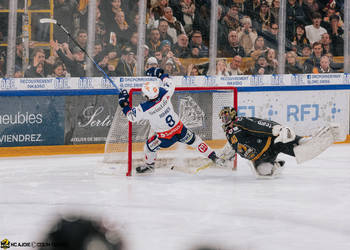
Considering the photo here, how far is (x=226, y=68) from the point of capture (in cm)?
776

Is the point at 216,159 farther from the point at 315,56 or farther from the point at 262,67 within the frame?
the point at 315,56

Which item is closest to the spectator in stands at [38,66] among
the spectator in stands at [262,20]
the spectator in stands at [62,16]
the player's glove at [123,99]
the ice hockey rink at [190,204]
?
the spectator in stands at [62,16]

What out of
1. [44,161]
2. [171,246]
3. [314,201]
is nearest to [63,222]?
[171,246]

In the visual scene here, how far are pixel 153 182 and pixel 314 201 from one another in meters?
1.53

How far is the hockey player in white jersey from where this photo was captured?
5.48 meters

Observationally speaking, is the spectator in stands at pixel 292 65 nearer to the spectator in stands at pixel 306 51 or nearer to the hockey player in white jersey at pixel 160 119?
the spectator in stands at pixel 306 51

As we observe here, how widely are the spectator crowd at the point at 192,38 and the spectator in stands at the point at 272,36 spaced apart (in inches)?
0.5

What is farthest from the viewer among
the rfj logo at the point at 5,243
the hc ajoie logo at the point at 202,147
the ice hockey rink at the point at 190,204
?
the hc ajoie logo at the point at 202,147

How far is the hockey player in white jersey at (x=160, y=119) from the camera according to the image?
5.48 metres

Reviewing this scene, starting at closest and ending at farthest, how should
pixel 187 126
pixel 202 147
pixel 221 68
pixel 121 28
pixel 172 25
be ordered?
pixel 202 147 → pixel 187 126 → pixel 121 28 → pixel 172 25 → pixel 221 68

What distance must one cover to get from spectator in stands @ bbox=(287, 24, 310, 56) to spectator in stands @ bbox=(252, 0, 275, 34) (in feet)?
1.30

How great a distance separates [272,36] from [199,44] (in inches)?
41.6

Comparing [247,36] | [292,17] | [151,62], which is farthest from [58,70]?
[292,17]

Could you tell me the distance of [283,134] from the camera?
213 inches
